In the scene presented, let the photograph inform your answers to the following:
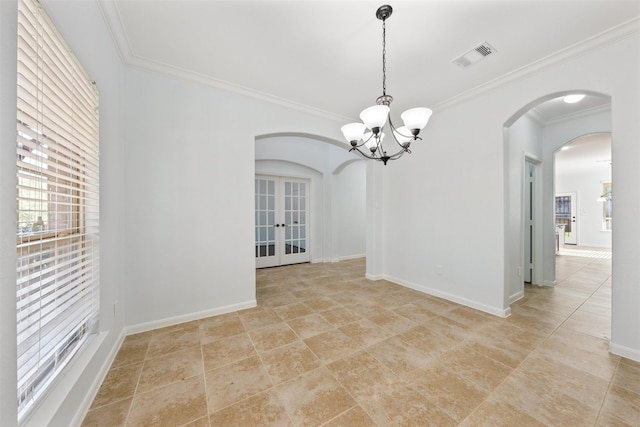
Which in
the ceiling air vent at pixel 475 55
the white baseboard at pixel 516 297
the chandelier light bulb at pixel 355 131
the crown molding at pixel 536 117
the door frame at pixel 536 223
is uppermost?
the ceiling air vent at pixel 475 55

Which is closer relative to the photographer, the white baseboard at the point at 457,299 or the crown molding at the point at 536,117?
the white baseboard at the point at 457,299

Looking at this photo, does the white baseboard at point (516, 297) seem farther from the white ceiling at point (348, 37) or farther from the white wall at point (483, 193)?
the white ceiling at point (348, 37)

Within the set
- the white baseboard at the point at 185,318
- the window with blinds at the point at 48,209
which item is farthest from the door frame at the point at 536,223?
the window with blinds at the point at 48,209

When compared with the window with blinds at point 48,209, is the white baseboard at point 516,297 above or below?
below

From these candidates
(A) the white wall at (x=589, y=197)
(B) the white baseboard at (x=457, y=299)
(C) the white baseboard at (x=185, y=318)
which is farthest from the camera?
(A) the white wall at (x=589, y=197)

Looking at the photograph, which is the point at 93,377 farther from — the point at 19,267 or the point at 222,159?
the point at 222,159

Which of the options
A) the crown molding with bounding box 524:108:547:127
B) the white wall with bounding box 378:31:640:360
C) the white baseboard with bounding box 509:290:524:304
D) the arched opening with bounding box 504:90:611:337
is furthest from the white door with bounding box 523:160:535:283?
the white wall with bounding box 378:31:640:360

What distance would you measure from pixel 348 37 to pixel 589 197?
37.3 feet

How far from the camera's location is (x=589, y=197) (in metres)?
8.42

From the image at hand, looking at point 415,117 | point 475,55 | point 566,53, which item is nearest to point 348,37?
point 415,117

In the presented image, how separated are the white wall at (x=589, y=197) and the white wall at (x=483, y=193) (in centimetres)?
824

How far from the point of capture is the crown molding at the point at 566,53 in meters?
1.96

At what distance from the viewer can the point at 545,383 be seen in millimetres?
1687

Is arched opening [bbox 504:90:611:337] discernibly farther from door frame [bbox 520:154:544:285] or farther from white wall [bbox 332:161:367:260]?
white wall [bbox 332:161:367:260]
